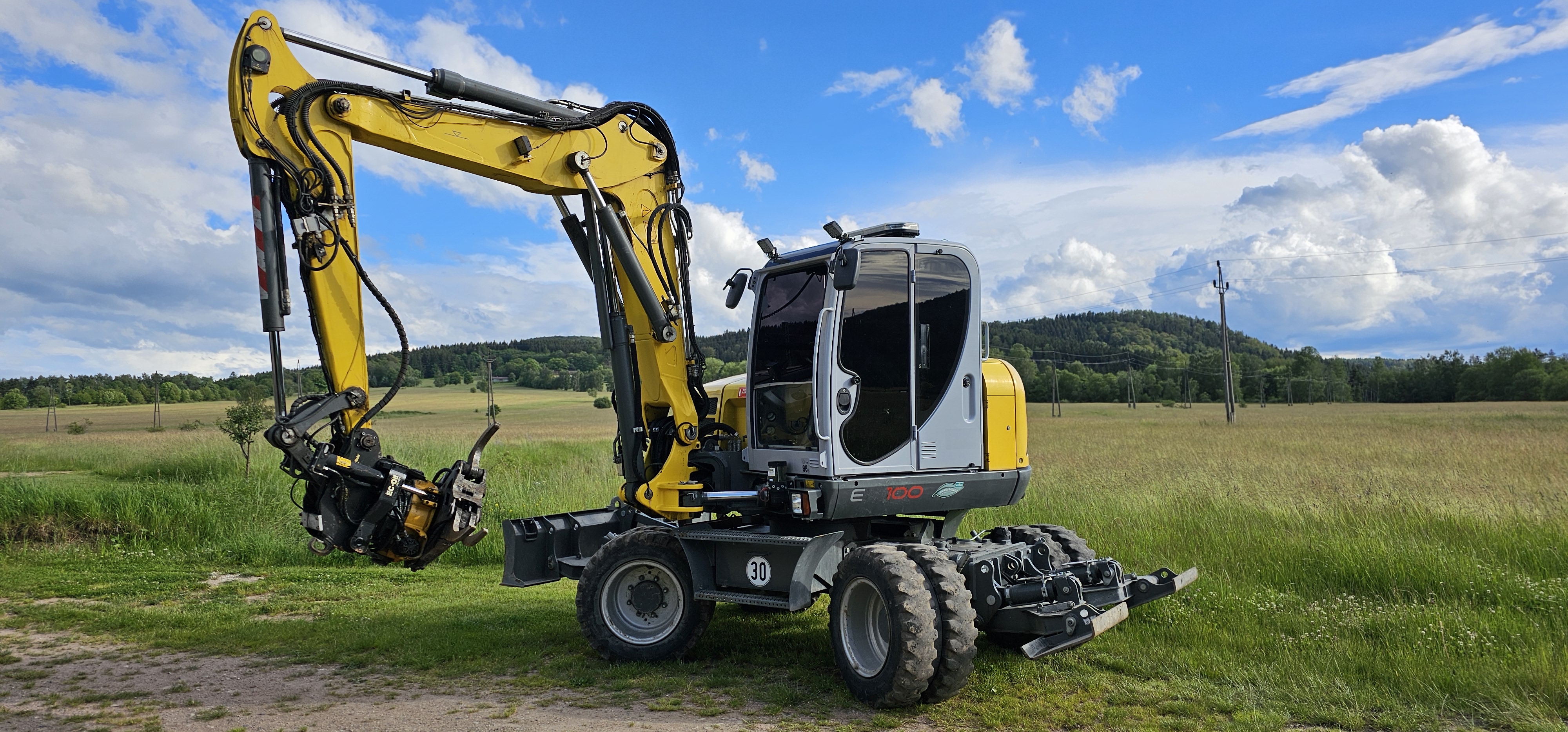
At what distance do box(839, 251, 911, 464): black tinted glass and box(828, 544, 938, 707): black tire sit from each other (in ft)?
2.56

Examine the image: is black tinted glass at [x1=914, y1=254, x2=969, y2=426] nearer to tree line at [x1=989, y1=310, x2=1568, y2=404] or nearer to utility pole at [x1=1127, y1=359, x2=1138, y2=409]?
tree line at [x1=989, y1=310, x2=1568, y2=404]

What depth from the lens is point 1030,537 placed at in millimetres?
7547

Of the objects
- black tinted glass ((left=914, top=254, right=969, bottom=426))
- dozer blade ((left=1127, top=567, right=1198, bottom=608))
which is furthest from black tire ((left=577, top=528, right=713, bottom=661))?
dozer blade ((left=1127, top=567, right=1198, bottom=608))

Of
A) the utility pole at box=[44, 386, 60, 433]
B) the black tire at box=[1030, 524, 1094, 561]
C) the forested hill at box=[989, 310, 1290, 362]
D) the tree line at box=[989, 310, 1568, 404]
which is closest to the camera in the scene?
the black tire at box=[1030, 524, 1094, 561]

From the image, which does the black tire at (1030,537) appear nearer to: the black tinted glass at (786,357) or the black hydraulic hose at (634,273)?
the black tinted glass at (786,357)

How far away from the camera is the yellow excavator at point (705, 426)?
6.39m

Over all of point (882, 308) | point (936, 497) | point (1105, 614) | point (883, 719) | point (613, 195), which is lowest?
point (883, 719)

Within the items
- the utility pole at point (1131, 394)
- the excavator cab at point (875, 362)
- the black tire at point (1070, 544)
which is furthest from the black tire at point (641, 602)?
the utility pole at point (1131, 394)

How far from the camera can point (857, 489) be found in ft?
21.8

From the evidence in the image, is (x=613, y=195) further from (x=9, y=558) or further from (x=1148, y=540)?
(x=9, y=558)

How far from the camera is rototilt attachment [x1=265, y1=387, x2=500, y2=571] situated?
6.48 metres

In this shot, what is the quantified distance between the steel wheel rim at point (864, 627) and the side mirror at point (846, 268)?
6.25 feet

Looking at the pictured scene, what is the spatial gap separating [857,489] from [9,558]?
12.4m

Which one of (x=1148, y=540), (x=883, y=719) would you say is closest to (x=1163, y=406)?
(x=1148, y=540)
